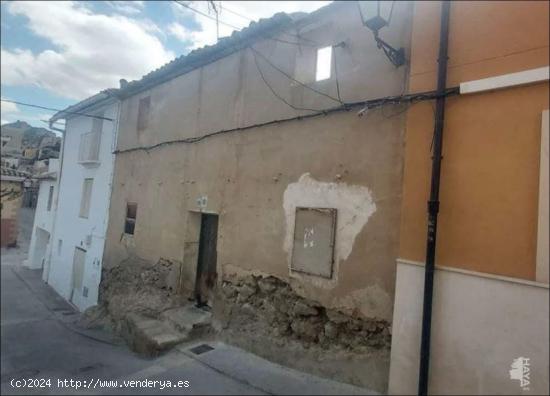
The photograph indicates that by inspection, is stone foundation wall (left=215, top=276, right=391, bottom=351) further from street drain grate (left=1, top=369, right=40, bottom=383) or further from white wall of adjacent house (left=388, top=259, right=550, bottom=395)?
street drain grate (left=1, top=369, right=40, bottom=383)

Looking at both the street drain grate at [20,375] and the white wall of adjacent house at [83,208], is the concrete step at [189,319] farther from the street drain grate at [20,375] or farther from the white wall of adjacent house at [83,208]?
the white wall of adjacent house at [83,208]

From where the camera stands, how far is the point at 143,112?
949cm

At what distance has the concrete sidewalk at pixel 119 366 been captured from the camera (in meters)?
4.48

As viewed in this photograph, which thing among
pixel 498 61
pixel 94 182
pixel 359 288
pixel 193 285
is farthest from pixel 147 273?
pixel 498 61

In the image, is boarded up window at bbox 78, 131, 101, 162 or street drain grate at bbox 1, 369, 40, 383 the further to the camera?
boarded up window at bbox 78, 131, 101, 162

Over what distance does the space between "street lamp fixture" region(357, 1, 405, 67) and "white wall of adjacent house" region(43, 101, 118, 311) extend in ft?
28.8

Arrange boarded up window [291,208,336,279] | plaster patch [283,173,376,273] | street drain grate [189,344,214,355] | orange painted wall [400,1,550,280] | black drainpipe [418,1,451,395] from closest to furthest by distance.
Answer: orange painted wall [400,1,550,280], black drainpipe [418,1,451,395], plaster patch [283,173,376,273], boarded up window [291,208,336,279], street drain grate [189,344,214,355]

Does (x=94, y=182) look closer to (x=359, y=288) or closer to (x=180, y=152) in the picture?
(x=180, y=152)

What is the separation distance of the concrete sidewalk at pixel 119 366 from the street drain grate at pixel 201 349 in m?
0.06

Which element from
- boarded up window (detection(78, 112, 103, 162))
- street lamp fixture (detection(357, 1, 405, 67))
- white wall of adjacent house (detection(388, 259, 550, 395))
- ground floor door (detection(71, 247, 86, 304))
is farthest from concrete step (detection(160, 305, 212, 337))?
boarded up window (detection(78, 112, 103, 162))

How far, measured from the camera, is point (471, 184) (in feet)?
11.4

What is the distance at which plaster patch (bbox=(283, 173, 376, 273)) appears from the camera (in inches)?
175

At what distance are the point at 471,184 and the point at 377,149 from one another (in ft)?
4.00

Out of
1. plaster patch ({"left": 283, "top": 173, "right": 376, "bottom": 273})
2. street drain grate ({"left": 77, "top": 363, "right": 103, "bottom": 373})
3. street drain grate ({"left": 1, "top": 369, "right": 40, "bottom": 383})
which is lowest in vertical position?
street drain grate ({"left": 1, "top": 369, "right": 40, "bottom": 383})
